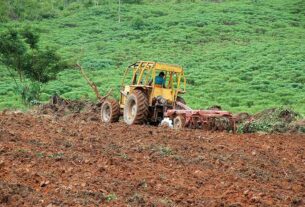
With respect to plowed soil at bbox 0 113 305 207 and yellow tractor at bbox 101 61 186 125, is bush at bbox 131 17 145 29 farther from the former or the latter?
plowed soil at bbox 0 113 305 207

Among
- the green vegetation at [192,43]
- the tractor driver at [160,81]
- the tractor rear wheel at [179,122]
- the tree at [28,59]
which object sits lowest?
the green vegetation at [192,43]

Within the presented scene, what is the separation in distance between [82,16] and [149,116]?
61.5 m

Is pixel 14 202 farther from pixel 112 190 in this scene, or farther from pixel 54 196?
pixel 112 190

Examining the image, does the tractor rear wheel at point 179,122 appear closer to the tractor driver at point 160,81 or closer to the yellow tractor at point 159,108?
the yellow tractor at point 159,108

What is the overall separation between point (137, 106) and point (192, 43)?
4364 centimetres

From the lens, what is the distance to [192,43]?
192 feet

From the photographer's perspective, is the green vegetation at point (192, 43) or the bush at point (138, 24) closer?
the green vegetation at point (192, 43)

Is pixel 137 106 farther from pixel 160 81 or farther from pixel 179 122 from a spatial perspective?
pixel 179 122

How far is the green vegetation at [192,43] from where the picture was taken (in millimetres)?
35750

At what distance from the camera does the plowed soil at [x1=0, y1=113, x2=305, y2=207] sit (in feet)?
21.6

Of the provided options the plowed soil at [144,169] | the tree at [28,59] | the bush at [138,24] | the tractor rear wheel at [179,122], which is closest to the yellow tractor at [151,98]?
the tractor rear wheel at [179,122]

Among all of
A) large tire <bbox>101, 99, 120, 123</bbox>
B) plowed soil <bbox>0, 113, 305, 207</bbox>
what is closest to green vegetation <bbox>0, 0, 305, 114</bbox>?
large tire <bbox>101, 99, 120, 123</bbox>

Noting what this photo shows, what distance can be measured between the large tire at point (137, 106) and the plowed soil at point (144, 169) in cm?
249

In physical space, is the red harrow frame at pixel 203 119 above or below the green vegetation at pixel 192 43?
above
